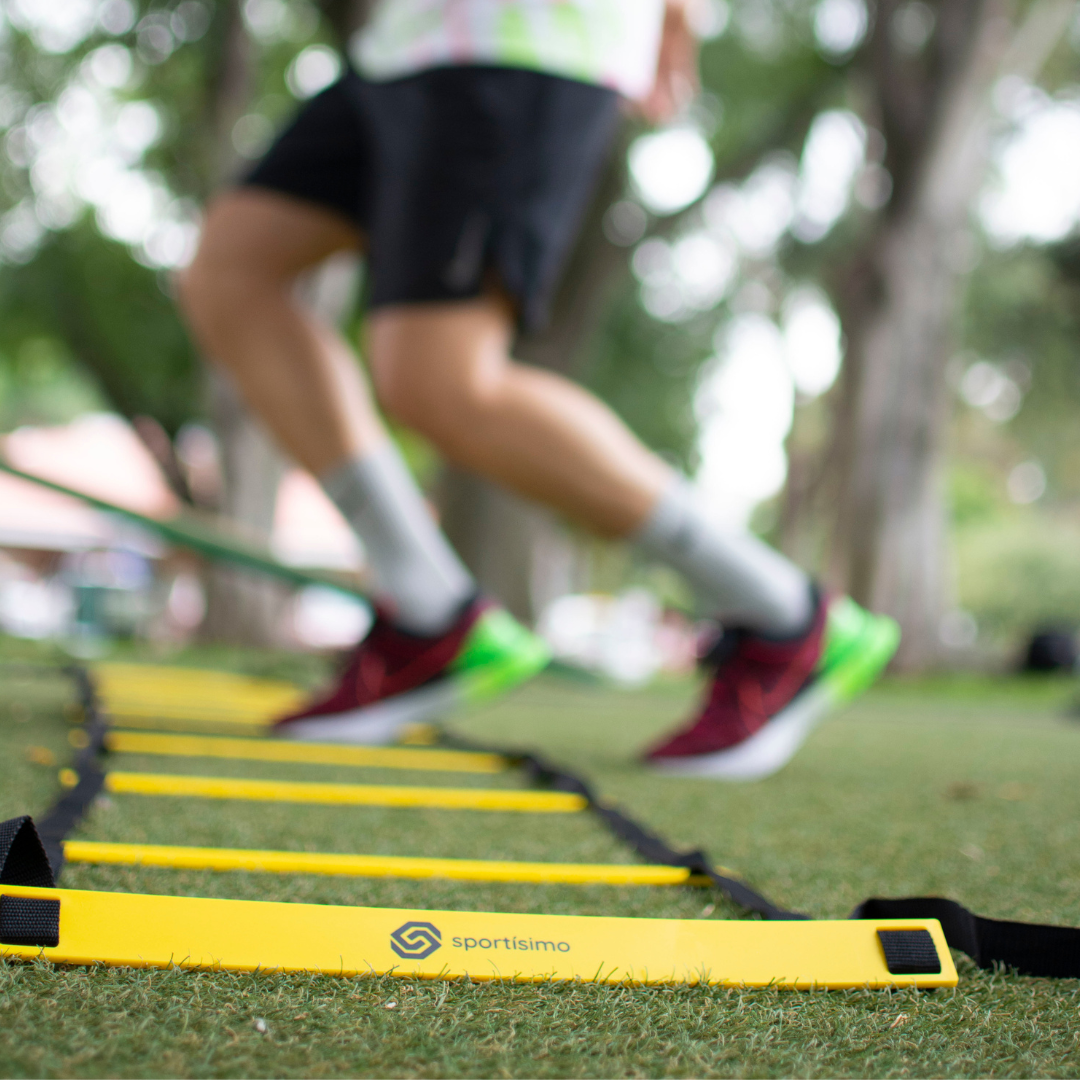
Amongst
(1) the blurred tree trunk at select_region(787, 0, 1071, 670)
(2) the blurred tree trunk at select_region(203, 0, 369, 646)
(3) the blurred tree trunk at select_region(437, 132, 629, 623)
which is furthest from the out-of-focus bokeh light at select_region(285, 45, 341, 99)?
(1) the blurred tree trunk at select_region(787, 0, 1071, 670)

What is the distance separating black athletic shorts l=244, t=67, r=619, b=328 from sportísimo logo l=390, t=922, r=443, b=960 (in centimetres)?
116

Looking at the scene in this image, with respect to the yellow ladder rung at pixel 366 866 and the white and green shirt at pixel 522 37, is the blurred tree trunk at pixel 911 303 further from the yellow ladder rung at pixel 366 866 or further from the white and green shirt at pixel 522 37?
the yellow ladder rung at pixel 366 866

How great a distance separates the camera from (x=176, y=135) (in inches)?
462

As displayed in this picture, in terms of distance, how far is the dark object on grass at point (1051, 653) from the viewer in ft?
23.1

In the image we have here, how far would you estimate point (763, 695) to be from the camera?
6.06 ft

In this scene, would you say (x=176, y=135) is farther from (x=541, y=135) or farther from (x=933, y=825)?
(x=933, y=825)

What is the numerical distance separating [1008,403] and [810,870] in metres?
18.5

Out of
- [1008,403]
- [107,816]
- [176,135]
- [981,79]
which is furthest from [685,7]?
[1008,403]

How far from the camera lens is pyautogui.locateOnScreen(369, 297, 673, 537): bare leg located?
5.63 ft

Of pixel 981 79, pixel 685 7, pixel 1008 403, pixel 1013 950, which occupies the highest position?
pixel 981 79

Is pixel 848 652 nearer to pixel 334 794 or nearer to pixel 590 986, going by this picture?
pixel 334 794

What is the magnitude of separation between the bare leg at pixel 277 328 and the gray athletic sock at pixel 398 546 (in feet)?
0.15

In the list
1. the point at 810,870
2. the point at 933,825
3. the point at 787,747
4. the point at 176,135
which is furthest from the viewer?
the point at 176,135

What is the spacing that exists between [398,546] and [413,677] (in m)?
0.23
